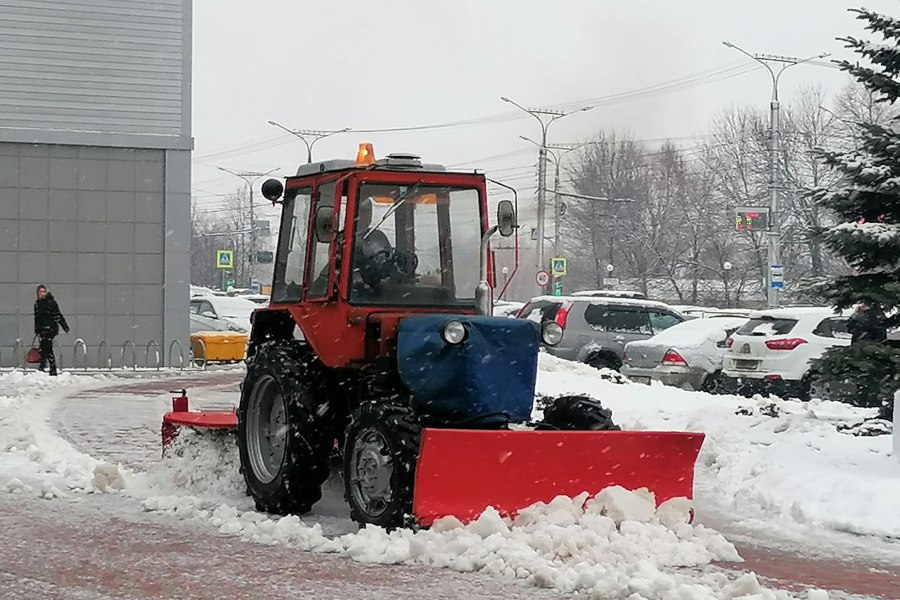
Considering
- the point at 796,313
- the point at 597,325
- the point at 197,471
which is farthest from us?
the point at 597,325

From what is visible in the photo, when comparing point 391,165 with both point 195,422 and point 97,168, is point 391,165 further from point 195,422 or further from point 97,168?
point 97,168

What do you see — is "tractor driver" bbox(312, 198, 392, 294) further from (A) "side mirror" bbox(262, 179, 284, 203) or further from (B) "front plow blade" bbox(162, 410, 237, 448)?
(B) "front plow blade" bbox(162, 410, 237, 448)

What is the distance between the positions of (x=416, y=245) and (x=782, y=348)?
34.6 ft

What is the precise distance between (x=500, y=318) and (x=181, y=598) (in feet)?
9.86

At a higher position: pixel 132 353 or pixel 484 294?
pixel 484 294

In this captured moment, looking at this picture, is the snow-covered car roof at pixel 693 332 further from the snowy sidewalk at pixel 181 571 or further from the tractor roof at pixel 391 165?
the snowy sidewalk at pixel 181 571

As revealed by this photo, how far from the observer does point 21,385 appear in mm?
21984

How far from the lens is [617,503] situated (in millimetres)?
8289

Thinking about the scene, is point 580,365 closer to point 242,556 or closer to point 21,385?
point 21,385

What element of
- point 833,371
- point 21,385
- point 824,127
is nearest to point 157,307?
point 21,385

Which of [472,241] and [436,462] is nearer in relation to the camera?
[436,462]

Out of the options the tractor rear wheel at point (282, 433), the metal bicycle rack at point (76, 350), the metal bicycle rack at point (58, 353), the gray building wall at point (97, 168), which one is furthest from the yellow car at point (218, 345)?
the tractor rear wheel at point (282, 433)

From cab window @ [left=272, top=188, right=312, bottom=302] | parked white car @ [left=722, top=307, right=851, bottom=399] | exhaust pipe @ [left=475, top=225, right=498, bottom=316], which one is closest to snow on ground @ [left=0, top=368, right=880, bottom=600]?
cab window @ [left=272, top=188, right=312, bottom=302]

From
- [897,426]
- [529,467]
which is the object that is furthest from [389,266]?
[897,426]
